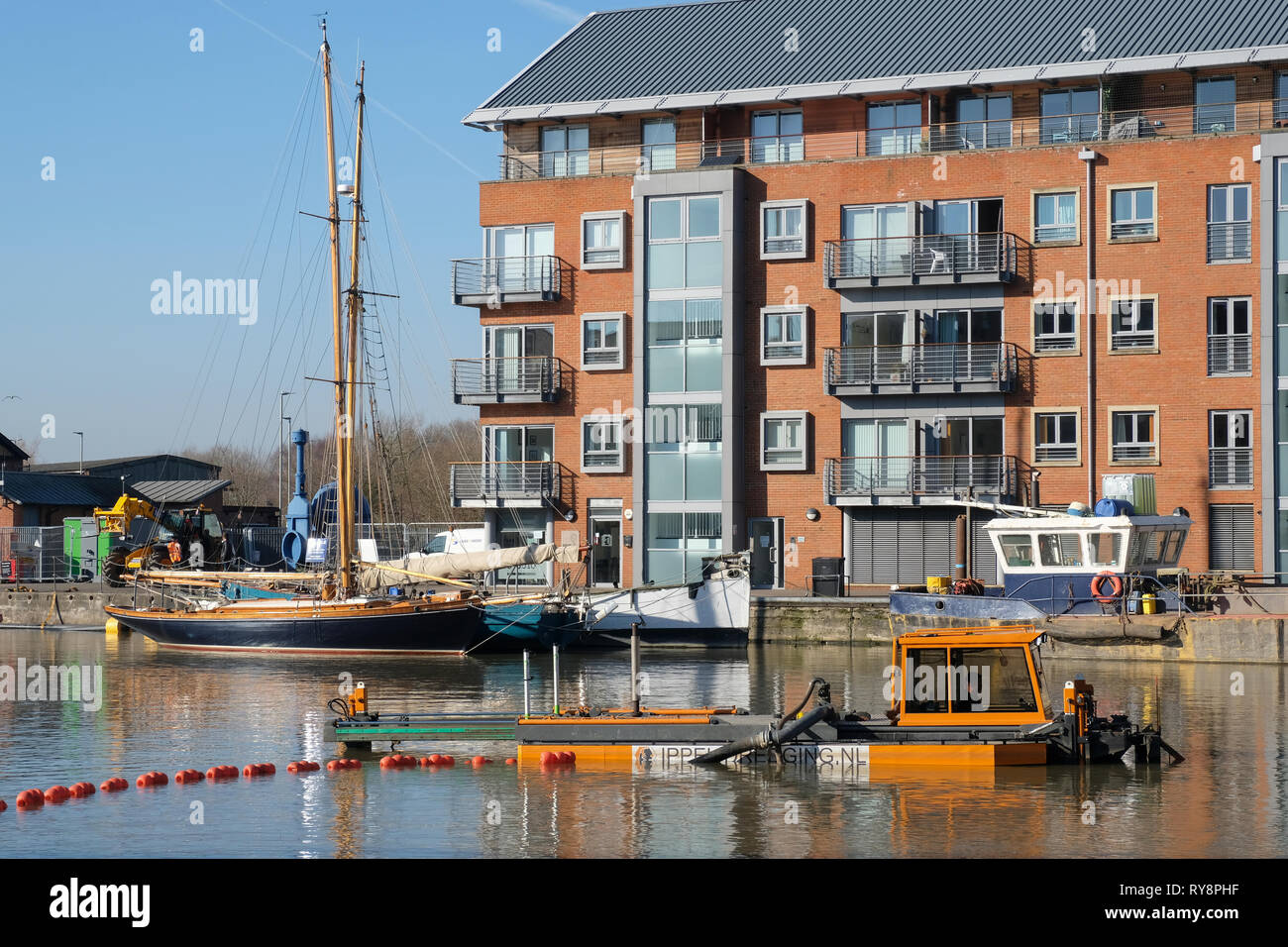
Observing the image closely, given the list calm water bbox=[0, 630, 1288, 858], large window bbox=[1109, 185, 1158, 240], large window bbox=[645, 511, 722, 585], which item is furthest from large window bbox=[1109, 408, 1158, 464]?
calm water bbox=[0, 630, 1288, 858]

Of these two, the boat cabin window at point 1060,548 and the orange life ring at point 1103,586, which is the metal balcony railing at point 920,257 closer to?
the boat cabin window at point 1060,548

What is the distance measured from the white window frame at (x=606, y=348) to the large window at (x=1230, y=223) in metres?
20.3

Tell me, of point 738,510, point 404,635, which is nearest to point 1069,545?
point 738,510

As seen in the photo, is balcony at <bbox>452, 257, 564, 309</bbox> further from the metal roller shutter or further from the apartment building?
the metal roller shutter

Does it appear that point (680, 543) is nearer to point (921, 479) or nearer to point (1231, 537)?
point (921, 479)

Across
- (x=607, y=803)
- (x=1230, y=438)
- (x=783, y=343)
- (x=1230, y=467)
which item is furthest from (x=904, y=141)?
(x=607, y=803)

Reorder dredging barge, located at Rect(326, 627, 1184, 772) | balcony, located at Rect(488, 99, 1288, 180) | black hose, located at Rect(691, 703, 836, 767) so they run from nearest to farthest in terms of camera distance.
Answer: dredging barge, located at Rect(326, 627, 1184, 772), black hose, located at Rect(691, 703, 836, 767), balcony, located at Rect(488, 99, 1288, 180)

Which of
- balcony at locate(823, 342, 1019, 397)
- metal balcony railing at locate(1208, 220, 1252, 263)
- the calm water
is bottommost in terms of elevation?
the calm water

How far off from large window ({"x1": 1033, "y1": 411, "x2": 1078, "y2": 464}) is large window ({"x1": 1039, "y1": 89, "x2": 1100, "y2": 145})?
9.46m

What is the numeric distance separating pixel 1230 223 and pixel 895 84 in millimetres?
12444

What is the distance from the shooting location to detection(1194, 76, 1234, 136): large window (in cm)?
5284

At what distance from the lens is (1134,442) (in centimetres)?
5272

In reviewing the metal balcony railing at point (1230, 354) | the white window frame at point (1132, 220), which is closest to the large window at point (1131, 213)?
the white window frame at point (1132, 220)
